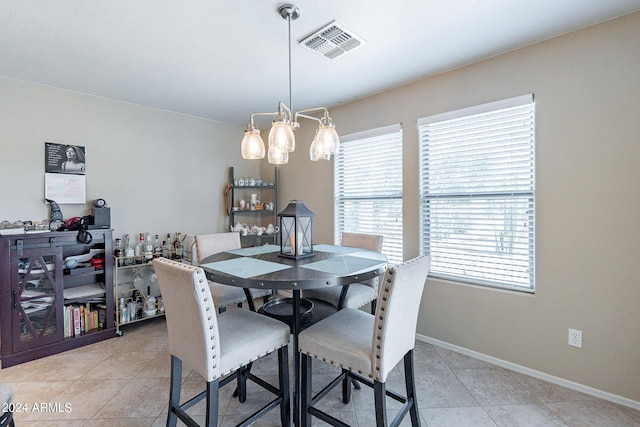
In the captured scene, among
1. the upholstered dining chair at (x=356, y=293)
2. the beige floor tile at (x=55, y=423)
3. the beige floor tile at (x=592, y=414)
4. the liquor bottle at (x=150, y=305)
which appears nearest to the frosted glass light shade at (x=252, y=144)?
the upholstered dining chair at (x=356, y=293)

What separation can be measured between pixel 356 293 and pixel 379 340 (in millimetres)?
985

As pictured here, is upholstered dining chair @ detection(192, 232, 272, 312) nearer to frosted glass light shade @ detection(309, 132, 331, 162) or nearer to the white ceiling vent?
frosted glass light shade @ detection(309, 132, 331, 162)

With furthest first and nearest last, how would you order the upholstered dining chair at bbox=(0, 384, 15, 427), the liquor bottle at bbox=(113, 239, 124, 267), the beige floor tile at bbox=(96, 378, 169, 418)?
the liquor bottle at bbox=(113, 239, 124, 267) < the beige floor tile at bbox=(96, 378, 169, 418) < the upholstered dining chair at bbox=(0, 384, 15, 427)

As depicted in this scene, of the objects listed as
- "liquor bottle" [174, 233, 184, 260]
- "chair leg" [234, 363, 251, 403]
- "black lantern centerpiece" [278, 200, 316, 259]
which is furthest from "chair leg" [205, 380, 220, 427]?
"liquor bottle" [174, 233, 184, 260]

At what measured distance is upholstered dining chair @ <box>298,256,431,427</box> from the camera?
137 cm

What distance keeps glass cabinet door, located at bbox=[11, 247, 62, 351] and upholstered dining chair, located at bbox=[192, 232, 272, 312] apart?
1205 millimetres

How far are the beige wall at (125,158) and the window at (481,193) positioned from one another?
277 centimetres

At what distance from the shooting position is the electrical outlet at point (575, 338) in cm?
206

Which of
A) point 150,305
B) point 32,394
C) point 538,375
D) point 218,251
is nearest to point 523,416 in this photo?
point 538,375

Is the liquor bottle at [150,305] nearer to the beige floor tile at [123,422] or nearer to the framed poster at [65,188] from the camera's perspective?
the framed poster at [65,188]

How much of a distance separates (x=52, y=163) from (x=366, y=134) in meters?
3.15

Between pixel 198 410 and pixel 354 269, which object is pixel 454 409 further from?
pixel 198 410

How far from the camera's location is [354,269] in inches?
68.0

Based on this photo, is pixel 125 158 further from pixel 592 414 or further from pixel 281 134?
pixel 592 414
